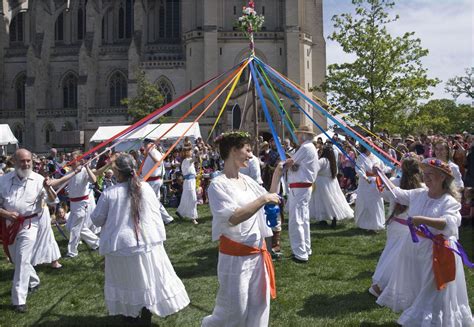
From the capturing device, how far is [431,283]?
4664 millimetres

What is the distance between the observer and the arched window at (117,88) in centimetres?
4531

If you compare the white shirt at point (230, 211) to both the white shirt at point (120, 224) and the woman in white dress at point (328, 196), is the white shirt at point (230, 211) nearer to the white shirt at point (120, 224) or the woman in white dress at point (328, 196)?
the white shirt at point (120, 224)

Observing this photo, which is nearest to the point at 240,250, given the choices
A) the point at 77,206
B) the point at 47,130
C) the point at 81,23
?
the point at 77,206

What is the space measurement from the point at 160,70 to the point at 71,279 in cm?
3524

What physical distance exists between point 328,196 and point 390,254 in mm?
5315

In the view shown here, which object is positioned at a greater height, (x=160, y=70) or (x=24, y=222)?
(x=160, y=70)

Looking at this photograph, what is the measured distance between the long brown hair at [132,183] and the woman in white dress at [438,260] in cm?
293

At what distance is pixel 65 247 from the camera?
33.7ft

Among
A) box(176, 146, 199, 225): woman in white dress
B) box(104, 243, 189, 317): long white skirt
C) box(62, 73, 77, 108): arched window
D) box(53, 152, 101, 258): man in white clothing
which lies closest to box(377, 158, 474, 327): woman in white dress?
box(104, 243, 189, 317): long white skirt

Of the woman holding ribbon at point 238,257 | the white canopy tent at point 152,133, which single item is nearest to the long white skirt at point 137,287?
the woman holding ribbon at point 238,257

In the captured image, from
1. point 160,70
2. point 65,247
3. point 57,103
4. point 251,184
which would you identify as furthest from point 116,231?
point 57,103

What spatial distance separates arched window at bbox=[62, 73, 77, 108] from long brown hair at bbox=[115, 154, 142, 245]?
146 feet

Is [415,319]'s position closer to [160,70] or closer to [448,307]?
[448,307]

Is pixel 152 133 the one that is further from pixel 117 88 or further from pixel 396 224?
pixel 117 88
